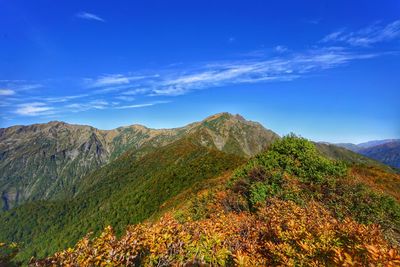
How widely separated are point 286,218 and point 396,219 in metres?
8.94

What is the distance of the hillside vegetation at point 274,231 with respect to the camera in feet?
25.4

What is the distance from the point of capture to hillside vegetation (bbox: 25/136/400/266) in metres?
7.73

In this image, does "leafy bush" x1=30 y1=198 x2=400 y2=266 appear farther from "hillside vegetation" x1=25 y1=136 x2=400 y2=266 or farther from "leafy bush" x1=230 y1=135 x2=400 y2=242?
"leafy bush" x1=230 y1=135 x2=400 y2=242

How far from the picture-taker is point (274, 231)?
12898 mm

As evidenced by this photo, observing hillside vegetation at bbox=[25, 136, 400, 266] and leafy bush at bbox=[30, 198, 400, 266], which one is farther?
hillside vegetation at bbox=[25, 136, 400, 266]

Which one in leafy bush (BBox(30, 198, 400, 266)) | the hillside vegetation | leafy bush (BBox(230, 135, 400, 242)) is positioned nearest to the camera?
leafy bush (BBox(30, 198, 400, 266))

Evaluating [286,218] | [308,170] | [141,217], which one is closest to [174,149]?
[141,217]

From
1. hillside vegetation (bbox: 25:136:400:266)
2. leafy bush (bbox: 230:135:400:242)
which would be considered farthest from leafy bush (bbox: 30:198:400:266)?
leafy bush (bbox: 230:135:400:242)

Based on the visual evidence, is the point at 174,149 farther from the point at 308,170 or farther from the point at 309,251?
the point at 309,251

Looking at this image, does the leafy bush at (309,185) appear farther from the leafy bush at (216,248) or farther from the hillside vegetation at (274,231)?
the leafy bush at (216,248)

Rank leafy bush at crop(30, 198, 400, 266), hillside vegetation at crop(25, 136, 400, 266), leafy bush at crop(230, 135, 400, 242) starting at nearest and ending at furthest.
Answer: leafy bush at crop(30, 198, 400, 266)
hillside vegetation at crop(25, 136, 400, 266)
leafy bush at crop(230, 135, 400, 242)

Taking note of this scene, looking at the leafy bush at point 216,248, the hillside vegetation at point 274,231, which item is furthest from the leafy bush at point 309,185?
the leafy bush at point 216,248

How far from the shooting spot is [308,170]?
2759 cm

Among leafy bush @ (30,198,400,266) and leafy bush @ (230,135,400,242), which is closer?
leafy bush @ (30,198,400,266)
